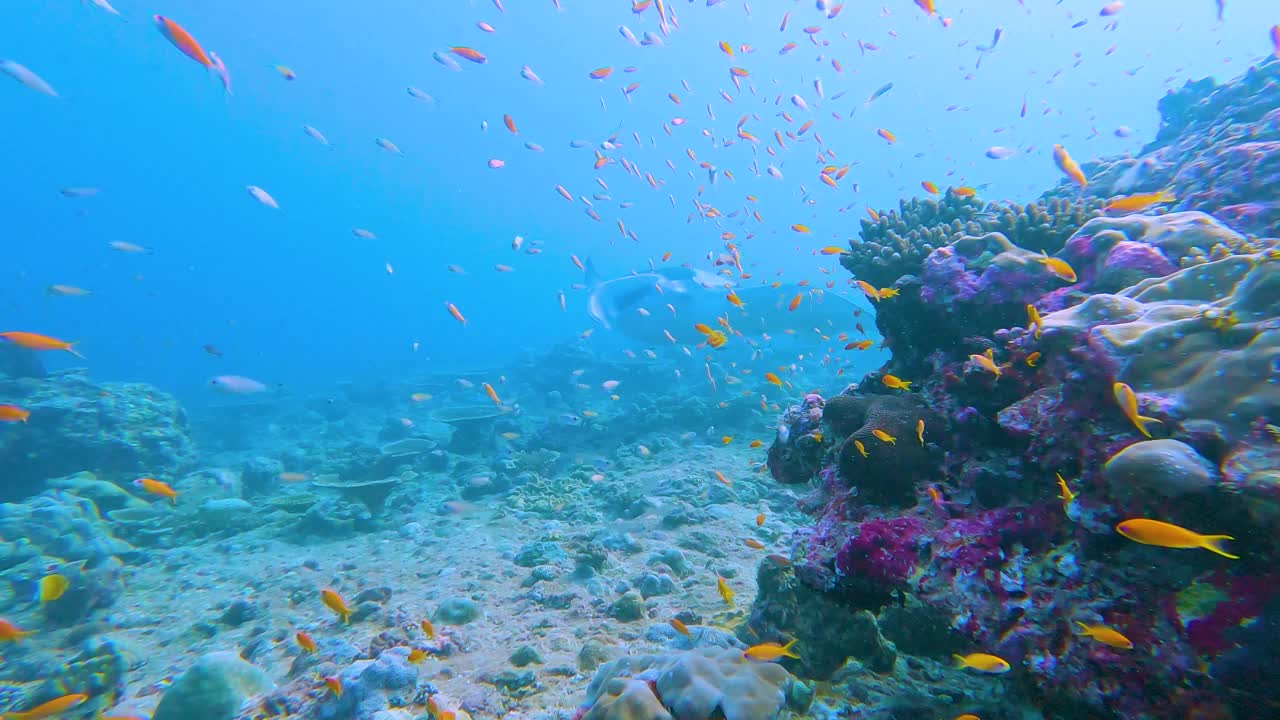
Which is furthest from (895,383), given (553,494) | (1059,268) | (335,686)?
(553,494)

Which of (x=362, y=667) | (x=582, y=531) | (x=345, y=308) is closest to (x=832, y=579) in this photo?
(x=362, y=667)

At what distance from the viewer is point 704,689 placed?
2.71 meters

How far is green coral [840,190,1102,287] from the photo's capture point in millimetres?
5523

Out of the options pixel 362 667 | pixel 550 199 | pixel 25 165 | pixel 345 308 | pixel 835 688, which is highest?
pixel 25 165

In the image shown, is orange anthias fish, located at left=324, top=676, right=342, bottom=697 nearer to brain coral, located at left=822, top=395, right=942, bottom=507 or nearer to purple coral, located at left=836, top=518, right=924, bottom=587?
purple coral, located at left=836, top=518, right=924, bottom=587

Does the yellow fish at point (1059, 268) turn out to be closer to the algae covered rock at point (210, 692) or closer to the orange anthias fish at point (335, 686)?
the orange anthias fish at point (335, 686)

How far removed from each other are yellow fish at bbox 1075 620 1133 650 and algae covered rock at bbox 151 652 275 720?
623cm

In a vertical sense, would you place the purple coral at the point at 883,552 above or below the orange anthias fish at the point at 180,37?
below

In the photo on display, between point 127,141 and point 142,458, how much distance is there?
120 meters

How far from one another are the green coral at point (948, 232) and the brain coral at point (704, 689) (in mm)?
4680

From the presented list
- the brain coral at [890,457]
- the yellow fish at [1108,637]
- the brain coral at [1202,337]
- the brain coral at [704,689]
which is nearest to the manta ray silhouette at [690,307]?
the brain coral at [890,457]

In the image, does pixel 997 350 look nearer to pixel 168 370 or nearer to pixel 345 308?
pixel 168 370

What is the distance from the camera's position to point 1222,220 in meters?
5.18

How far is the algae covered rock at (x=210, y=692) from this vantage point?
4105 millimetres
